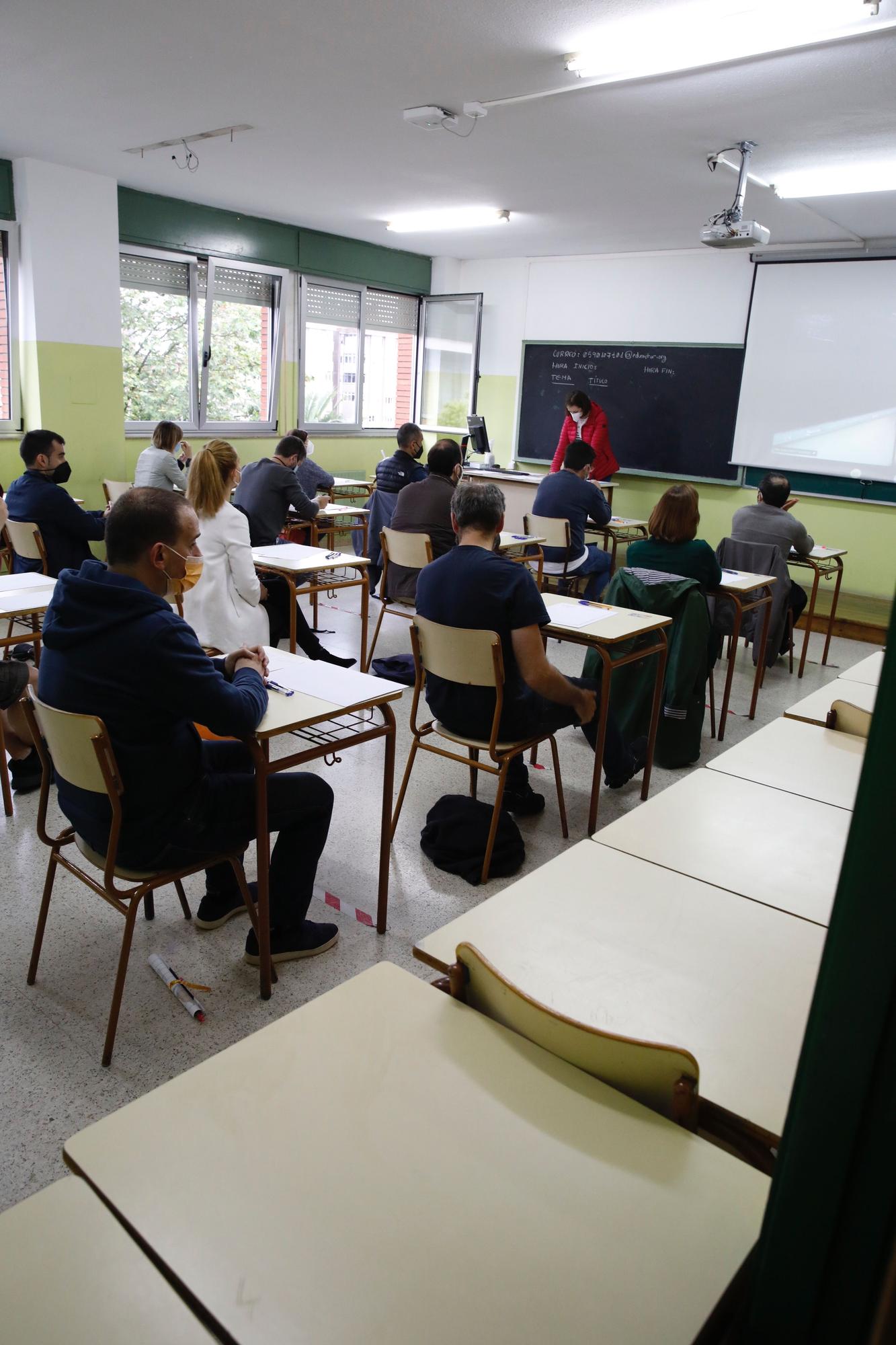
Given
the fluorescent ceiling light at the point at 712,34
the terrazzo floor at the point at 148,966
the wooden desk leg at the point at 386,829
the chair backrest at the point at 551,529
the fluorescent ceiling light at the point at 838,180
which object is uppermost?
the fluorescent ceiling light at the point at 838,180

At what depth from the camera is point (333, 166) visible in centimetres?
574

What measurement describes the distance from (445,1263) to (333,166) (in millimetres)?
6224

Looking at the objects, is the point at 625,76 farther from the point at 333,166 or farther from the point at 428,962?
the point at 428,962

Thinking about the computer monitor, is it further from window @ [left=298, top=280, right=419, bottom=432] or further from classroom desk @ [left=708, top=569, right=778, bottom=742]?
classroom desk @ [left=708, top=569, right=778, bottom=742]

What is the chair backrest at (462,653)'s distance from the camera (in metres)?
2.72

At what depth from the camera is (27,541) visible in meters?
4.43

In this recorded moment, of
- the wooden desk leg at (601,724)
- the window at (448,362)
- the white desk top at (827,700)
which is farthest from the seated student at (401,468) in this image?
the window at (448,362)

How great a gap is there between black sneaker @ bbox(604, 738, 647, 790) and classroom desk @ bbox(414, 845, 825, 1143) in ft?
6.98

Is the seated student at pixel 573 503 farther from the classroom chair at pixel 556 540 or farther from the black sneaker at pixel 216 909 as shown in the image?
the black sneaker at pixel 216 909

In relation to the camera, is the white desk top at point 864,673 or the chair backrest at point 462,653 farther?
the white desk top at point 864,673

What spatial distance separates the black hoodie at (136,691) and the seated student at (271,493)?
3147mm

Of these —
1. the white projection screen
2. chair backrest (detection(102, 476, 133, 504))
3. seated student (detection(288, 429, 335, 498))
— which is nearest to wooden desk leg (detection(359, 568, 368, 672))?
seated student (detection(288, 429, 335, 498))

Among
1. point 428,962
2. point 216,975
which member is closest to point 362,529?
point 216,975

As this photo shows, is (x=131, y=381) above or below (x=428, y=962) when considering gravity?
above
